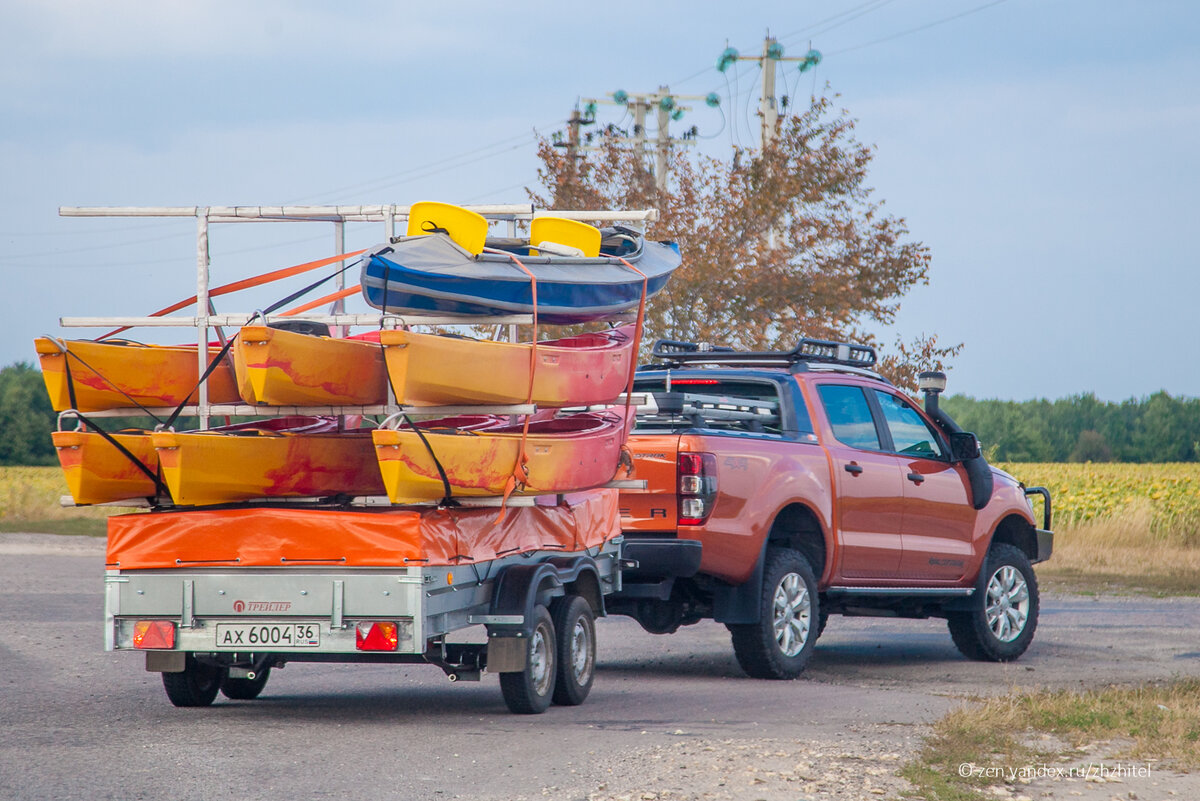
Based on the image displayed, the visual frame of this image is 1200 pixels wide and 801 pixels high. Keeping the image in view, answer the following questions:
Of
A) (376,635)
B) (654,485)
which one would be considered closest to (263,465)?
(376,635)

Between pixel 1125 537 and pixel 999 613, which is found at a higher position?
pixel 1125 537

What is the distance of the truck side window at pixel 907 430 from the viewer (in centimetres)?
1207

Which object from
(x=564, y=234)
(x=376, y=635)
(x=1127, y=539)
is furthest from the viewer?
(x=1127, y=539)

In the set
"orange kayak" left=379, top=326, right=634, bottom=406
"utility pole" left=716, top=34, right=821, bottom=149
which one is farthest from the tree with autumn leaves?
"orange kayak" left=379, top=326, right=634, bottom=406

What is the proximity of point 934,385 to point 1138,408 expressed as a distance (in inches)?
3256

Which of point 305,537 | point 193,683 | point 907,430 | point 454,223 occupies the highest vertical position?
point 454,223

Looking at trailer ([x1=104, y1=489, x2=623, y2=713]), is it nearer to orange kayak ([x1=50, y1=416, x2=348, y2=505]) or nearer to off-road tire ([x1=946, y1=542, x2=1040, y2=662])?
orange kayak ([x1=50, y1=416, x2=348, y2=505])

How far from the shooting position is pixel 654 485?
10.4 m

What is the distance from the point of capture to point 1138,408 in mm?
90000

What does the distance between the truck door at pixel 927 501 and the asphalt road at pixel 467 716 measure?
0.83 m

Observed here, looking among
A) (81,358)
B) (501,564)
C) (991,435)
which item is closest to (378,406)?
(501,564)

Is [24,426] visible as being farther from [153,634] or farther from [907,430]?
[153,634]

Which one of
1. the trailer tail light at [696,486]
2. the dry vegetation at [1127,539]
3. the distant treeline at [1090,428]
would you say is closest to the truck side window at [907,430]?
the trailer tail light at [696,486]

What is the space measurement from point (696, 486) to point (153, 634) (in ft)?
11.9
